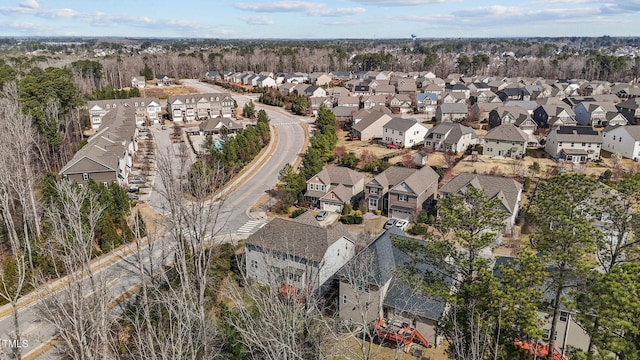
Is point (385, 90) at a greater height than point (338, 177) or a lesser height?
greater

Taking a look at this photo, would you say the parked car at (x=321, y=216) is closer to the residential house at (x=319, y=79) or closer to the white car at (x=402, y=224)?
the white car at (x=402, y=224)

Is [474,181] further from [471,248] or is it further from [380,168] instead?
[471,248]

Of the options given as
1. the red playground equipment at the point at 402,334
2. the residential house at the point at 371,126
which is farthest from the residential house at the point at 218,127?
the red playground equipment at the point at 402,334

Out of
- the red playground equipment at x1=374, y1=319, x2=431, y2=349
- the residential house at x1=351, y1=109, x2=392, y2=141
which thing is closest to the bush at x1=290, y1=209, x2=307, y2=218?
the red playground equipment at x1=374, y1=319, x2=431, y2=349

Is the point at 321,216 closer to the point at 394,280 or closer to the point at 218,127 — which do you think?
the point at 394,280

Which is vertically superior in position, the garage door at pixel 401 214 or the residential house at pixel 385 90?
the residential house at pixel 385 90

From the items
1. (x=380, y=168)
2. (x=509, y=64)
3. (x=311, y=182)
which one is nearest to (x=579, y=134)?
(x=380, y=168)

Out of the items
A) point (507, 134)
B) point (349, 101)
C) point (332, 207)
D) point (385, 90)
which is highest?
point (385, 90)

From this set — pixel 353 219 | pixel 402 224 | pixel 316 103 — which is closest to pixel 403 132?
pixel 353 219
